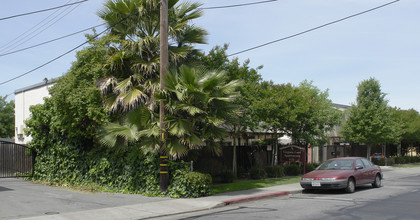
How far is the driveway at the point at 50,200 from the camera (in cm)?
1016

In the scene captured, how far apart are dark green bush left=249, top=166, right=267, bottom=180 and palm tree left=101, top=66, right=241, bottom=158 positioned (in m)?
5.83

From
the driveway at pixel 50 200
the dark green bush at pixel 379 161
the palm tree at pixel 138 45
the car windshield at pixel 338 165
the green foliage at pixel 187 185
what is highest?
the palm tree at pixel 138 45

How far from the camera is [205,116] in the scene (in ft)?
42.2

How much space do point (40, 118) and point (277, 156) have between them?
42.2ft

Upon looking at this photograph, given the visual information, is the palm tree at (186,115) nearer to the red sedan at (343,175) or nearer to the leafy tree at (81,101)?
the leafy tree at (81,101)

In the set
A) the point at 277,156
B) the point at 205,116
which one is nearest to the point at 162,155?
Answer: the point at 205,116

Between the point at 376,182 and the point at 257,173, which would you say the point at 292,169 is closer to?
the point at 257,173

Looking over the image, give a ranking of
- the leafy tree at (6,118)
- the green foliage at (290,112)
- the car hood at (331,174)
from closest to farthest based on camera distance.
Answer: the car hood at (331,174)
the green foliage at (290,112)
the leafy tree at (6,118)

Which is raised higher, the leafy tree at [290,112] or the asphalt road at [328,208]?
the leafy tree at [290,112]

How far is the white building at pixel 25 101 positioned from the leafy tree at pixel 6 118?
2743 centimetres

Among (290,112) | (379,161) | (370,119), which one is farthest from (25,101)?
(379,161)

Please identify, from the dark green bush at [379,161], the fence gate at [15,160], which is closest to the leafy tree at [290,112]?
the fence gate at [15,160]

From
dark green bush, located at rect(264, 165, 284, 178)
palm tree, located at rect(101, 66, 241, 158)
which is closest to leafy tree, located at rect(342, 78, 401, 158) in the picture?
dark green bush, located at rect(264, 165, 284, 178)

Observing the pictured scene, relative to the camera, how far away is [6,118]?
5191 centimetres
